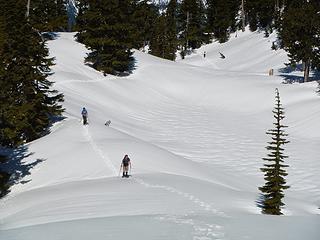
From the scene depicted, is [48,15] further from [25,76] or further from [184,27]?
[25,76]

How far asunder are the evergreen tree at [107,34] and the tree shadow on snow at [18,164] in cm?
2577

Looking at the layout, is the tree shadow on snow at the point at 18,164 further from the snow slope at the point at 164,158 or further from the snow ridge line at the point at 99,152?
the snow ridge line at the point at 99,152

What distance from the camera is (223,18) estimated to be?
99125mm

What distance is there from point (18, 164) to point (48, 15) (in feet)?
172

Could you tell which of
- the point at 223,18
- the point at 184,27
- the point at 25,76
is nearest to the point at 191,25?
the point at 184,27

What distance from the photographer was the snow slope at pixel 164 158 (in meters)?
16.1

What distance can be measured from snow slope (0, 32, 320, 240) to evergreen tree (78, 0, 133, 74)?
2055mm

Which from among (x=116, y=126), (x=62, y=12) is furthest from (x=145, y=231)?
(x=62, y=12)

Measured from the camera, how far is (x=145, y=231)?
48.3ft

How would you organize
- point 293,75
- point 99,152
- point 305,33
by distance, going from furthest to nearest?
1. point 293,75
2. point 305,33
3. point 99,152

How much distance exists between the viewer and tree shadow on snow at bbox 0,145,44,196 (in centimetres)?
2808

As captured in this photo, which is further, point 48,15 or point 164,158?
point 48,15

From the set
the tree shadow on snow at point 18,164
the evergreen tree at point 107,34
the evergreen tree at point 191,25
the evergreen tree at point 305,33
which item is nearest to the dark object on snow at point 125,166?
the tree shadow on snow at point 18,164

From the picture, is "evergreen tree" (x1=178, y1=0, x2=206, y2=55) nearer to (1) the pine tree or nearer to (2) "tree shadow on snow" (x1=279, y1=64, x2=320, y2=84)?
(1) the pine tree
